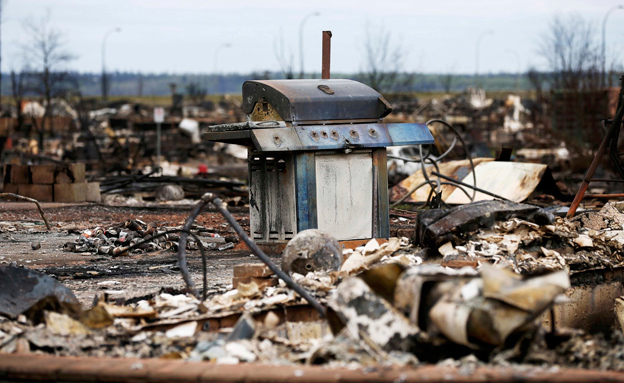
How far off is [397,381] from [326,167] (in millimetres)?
5255

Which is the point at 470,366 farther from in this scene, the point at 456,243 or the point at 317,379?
the point at 456,243

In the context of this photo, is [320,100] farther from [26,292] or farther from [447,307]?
[447,307]

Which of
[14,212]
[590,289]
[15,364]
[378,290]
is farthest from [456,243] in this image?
[14,212]

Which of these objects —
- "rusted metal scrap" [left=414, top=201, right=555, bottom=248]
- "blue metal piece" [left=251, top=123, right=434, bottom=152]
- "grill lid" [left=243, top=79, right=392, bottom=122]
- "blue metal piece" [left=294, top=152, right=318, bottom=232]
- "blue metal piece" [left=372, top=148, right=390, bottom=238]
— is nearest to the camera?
"rusted metal scrap" [left=414, top=201, right=555, bottom=248]

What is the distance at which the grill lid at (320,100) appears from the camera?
9359 mm

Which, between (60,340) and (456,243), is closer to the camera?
(60,340)

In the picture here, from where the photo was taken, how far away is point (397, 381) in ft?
14.1

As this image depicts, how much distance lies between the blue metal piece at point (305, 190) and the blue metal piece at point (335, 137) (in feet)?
0.64

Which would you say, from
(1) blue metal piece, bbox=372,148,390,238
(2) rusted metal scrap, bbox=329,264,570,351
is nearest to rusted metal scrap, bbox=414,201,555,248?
(1) blue metal piece, bbox=372,148,390,238

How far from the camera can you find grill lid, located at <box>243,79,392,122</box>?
9359 millimetres

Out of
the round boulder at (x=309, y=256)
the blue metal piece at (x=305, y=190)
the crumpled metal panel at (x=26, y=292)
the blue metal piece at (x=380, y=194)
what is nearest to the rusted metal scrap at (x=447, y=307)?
the round boulder at (x=309, y=256)

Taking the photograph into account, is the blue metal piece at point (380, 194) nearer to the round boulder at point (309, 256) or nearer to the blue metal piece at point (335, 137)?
the blue metal piece at point (335, 137)

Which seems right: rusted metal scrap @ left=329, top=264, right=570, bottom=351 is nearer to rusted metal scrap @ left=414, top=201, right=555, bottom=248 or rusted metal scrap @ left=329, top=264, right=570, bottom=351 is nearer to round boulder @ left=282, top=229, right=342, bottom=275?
round boulder @ left=282, top=229, right=342, bottom=275

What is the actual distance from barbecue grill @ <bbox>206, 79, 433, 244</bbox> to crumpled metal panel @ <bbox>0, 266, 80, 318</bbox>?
10.5ft
